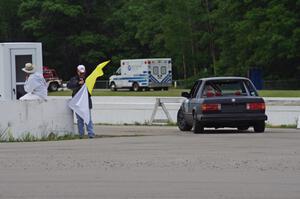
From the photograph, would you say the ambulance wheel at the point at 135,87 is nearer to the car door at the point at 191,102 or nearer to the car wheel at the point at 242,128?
the car wheel at the point at 242,128

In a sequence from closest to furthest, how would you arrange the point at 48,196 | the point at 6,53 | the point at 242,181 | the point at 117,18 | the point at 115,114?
the point at 48,196
the point at 242,181
the point at 6,53
the point at 115,114
the point at 117,18

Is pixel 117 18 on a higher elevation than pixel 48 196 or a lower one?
higher

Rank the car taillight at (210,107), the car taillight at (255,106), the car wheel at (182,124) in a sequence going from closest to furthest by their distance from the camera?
the car taillight at (210,107), the car taillight at (255,106), the car wheel at (182,124)

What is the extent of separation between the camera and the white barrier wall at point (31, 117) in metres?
18.7

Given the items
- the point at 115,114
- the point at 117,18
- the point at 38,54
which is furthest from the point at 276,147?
the point at 117,18

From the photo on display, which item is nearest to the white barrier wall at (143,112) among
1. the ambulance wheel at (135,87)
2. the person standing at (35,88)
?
the person standing at (35,88)

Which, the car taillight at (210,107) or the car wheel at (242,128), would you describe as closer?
the car taillight at (210,107)

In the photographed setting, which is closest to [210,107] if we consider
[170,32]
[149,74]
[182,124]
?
[182,124]

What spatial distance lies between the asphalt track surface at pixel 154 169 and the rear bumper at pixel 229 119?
182 cm

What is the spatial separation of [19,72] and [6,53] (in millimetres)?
916

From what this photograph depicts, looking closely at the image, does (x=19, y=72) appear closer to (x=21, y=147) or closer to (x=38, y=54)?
(x=38, y=54)

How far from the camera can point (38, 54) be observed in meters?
24.3

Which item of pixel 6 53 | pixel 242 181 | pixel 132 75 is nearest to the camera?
pixel 242 181

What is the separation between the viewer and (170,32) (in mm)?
78875
